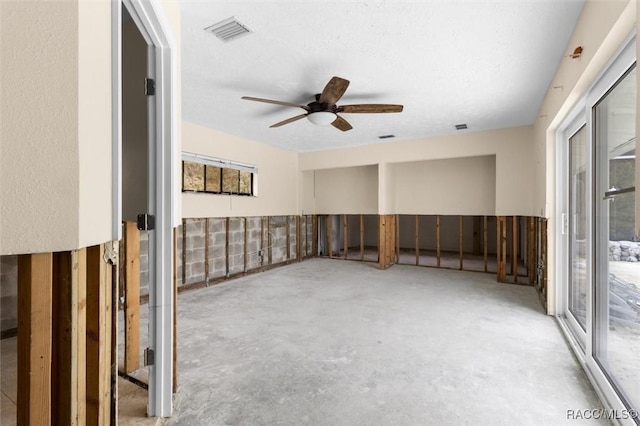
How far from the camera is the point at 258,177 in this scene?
604cm

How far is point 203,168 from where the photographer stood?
4.93 meters

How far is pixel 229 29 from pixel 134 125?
102 cm

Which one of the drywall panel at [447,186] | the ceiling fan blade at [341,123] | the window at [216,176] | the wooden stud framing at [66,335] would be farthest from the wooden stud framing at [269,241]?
the wooden stud framing at [66,335]

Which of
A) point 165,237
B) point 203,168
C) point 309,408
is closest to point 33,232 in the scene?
point 165,237

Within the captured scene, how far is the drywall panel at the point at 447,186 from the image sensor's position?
590 cm

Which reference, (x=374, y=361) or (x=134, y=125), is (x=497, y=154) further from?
(x=134, y=125)

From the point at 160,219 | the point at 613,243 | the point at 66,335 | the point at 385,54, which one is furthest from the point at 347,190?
the point at 66,335

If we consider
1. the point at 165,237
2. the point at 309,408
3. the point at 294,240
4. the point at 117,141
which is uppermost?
the point at 117,141

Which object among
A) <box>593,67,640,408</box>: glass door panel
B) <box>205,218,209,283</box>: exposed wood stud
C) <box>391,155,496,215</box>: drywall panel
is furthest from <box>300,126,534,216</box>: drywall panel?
<box>205,218,209,283</box>: exposed wood stud

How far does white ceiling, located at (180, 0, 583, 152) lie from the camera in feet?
6.78

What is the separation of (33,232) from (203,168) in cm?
446

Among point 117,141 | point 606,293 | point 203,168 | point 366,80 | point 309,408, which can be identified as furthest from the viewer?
point 203,168

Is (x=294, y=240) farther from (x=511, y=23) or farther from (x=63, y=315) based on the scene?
(x=63, y=315)

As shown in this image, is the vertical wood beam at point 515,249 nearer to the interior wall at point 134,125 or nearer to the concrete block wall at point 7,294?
the interior wall at point 134,125
